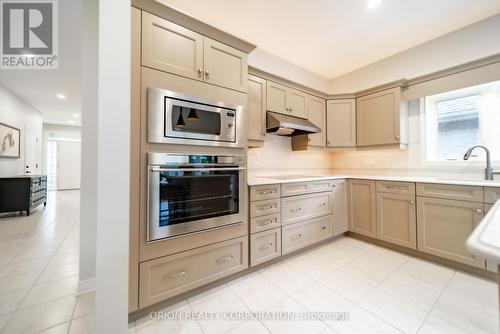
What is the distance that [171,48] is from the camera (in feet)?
4.88

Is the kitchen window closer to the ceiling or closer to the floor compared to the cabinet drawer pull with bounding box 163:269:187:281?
closer to the ceiling

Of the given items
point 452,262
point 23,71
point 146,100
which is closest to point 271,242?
point 146,100

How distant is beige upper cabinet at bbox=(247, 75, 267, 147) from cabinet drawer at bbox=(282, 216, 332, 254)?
43.1 inches

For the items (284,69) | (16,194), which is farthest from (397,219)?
(16,194)

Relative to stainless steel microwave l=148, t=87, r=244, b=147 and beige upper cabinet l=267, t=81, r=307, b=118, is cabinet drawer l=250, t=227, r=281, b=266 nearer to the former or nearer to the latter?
stainless steel microwave l=148, t=87, r=244, b=147

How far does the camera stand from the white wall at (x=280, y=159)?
270cm

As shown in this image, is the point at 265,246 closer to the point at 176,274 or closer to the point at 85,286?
the point at 176,274

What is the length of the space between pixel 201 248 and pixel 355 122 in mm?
2884

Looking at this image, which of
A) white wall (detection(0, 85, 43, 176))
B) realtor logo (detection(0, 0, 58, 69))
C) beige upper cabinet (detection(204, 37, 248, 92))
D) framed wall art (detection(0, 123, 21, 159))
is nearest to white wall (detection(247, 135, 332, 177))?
beige upper cabinet (detection(204, 37, 248, 92))

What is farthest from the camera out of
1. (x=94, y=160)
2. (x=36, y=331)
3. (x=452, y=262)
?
(x=452, y=262)

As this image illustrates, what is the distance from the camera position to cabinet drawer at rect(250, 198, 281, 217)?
6.36ft

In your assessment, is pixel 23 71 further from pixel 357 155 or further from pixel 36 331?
pixel 357 155

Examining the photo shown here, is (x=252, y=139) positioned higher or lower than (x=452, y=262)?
higher

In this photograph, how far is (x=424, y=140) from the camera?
2.65m
